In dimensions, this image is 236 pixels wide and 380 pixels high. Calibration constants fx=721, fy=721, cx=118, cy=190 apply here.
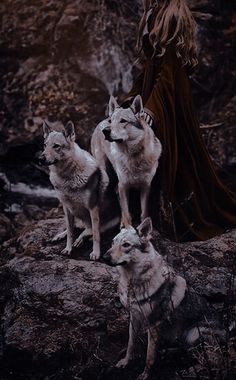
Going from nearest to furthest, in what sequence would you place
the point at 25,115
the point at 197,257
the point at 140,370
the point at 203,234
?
1. the point at 140,370
2. the point at 197,257
3. the point at 203,234
4. the point at 25,115

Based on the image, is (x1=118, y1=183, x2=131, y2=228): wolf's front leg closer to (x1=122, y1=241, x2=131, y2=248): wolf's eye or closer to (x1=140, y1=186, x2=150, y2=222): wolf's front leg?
(x1=140, y1=186, x2=150, y2=222): wolf's front leg

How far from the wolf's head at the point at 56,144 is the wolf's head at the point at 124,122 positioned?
1.01ft

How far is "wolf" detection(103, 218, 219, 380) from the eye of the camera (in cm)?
400

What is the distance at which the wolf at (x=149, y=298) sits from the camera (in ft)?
13.1

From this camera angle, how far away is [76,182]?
15.1ft

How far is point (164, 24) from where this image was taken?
474cm

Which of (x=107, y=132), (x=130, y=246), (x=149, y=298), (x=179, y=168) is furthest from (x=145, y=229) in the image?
(x=179, y=168)

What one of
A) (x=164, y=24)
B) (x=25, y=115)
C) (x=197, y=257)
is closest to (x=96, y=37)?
(x=25, y=115)

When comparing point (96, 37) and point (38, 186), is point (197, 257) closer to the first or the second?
point (38, 186)

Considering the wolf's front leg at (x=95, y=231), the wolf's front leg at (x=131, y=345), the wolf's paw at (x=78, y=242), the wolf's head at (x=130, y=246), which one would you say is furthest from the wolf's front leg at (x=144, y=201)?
the wolf's front leg at (x=131, y=345)

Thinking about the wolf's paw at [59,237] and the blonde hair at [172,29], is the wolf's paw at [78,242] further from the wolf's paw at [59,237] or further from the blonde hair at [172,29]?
the blonde hair at [172,29]

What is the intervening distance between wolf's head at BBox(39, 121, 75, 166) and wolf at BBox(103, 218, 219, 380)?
71cm

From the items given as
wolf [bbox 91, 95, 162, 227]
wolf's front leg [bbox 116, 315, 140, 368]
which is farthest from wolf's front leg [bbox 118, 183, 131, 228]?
wolf's front leg [bbox 116, 315, 140, 368]

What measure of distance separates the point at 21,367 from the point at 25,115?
185 inches
